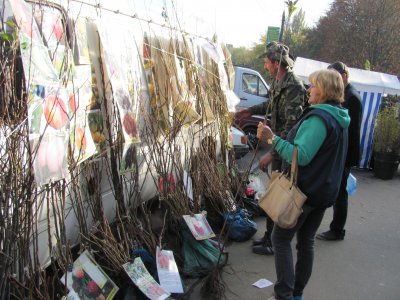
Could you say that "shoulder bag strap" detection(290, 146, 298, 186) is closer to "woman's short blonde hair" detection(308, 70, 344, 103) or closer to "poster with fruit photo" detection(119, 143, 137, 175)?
"woman's short blonde hair" detection(308, 70, 344, 103)

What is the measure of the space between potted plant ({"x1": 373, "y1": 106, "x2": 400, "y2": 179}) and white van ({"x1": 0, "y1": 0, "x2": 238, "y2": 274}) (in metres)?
4.84

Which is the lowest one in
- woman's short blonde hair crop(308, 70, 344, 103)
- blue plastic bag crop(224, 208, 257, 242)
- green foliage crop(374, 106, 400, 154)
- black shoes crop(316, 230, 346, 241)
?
black shoes crop(316, 230, 346, 241)

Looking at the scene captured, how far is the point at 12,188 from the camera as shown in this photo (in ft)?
7.14

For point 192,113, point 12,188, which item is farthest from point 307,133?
point 12,188

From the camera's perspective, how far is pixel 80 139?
2.68 m

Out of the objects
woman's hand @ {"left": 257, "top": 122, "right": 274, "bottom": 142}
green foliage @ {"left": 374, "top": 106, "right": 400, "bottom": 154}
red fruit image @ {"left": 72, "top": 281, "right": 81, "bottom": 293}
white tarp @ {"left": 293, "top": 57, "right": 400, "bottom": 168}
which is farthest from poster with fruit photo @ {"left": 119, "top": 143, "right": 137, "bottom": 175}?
green foliage @ {"left": 374, "top": 106, "right": 400, "bottom": 154}

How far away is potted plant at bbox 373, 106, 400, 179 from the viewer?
813cm

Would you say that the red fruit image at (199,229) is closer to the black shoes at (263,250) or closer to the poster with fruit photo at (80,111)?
the black shoes at (263,250)

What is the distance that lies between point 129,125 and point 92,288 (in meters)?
1.20

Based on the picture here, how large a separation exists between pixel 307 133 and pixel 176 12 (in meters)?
2.39

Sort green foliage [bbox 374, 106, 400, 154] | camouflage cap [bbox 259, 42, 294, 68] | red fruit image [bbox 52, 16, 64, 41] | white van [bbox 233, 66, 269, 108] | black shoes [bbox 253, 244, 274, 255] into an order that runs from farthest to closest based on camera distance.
Answer: white van [bbox 233, 66, 269, 108], green foliage [bbox 374, 106, 400, 154], black shoes [bbox 253, 244, 274, 255], camouflage cap [bbox 259, 42, 294, 68], red fruit image [bbox 52, 16, 64, 41]

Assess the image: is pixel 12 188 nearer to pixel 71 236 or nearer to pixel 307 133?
pixel 71 236

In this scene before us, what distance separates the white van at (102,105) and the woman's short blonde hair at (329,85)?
140 cm

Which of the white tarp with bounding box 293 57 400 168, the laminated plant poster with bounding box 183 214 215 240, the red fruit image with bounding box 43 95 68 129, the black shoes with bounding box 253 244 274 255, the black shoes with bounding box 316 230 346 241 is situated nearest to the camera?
the red fruit image with bounding box 43 95 68 129
